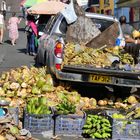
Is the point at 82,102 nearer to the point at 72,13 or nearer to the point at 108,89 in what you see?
the point at 108,89

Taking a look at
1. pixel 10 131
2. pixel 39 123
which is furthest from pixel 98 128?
pixel 10 131

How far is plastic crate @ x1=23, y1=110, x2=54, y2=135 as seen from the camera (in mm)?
8094

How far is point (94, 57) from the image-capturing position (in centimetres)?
1033

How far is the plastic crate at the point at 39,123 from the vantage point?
8.09 metres

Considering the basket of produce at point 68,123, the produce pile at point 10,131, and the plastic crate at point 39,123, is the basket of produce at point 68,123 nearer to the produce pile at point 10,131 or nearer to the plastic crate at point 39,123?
the plastic crate at point 39,123

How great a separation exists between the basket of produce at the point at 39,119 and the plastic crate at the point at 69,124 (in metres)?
0.11

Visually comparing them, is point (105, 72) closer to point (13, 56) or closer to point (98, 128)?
point (98, 128)

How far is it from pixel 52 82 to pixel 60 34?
4.70 ft

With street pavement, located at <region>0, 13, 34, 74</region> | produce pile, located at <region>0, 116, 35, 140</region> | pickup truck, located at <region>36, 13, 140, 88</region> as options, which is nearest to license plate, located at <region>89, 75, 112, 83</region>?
pickup truck, located at <region>36, 13, 140, 88</region>

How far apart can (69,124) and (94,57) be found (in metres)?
2.50

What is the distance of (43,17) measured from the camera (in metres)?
25.9

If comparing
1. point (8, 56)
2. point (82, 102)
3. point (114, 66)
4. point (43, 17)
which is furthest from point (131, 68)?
point (43, 17)

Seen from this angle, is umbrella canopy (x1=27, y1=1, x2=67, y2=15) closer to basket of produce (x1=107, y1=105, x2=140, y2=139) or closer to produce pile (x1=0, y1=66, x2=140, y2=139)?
produce pile (x1=0, y1=66, x2=140, y2=139)

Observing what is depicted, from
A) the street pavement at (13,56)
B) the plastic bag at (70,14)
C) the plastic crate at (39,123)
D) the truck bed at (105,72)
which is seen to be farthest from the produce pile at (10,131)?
the street pavement at (13,56)
